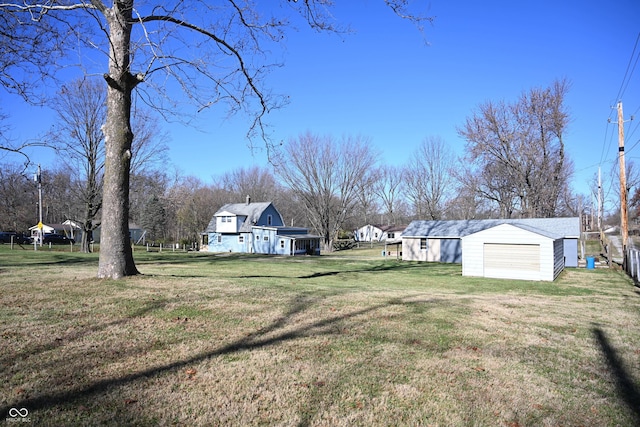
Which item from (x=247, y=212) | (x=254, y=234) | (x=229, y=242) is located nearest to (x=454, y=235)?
(x=254, y=234)

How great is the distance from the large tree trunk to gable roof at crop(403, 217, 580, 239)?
28.0 meters

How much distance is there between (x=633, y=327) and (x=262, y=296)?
23.0 ft

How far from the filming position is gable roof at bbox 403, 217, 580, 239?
1193 inches

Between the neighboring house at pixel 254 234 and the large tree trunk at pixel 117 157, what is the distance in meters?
35.3

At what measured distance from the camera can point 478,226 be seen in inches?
1394

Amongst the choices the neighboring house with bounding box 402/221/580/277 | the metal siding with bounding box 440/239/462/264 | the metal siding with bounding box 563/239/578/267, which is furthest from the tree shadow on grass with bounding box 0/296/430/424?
the metal siding with bounding box 440/239/462/264

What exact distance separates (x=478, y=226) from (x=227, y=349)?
112ft

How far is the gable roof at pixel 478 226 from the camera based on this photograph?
99.4ft

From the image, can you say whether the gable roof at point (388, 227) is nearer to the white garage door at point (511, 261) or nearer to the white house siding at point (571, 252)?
the white house siding at point (571, 252)

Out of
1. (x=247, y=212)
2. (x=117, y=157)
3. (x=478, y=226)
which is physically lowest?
(x=478, y=226)

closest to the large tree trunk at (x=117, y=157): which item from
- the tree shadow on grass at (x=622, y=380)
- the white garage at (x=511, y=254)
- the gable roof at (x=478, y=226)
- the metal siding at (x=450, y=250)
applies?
the tree shadow on grass at (x=622, y=380)

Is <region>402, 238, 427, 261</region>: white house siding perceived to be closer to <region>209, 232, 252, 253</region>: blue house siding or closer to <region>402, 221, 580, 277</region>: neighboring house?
<region>402, 221, 580, 277</region>: neighboring house

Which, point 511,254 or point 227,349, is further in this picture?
point 511,254

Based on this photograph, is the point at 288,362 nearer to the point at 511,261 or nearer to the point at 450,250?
the point at 511,261
